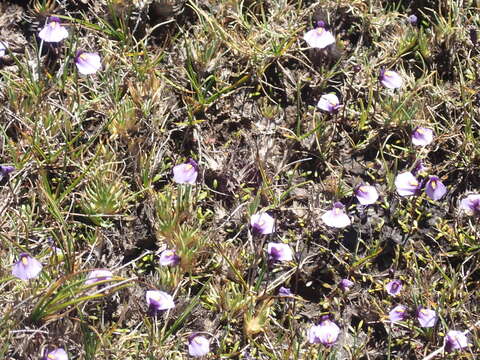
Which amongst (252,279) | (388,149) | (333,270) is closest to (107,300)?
(252,279)

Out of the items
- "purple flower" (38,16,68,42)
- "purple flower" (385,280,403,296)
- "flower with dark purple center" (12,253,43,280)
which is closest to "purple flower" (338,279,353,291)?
"purple flower" (385,280,403,296)

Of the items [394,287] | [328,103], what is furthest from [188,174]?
[394,287]

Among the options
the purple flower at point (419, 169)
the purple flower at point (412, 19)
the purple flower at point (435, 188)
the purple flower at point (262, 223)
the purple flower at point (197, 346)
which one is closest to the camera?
the purple flower at point (197, 346)

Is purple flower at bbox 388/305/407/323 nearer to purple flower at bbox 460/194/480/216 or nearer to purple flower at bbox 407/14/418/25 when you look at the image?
purple flower at bbox 460/194/480/216

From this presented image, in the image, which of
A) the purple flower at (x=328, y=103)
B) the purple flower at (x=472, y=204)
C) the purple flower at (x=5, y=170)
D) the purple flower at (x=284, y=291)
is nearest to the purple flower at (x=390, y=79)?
the purple flower at (x=328, y=103)

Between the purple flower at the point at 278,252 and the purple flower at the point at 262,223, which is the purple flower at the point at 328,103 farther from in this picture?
the purple flower at the point at 278,252

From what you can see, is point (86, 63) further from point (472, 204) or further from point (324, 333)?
point (472, 204)
